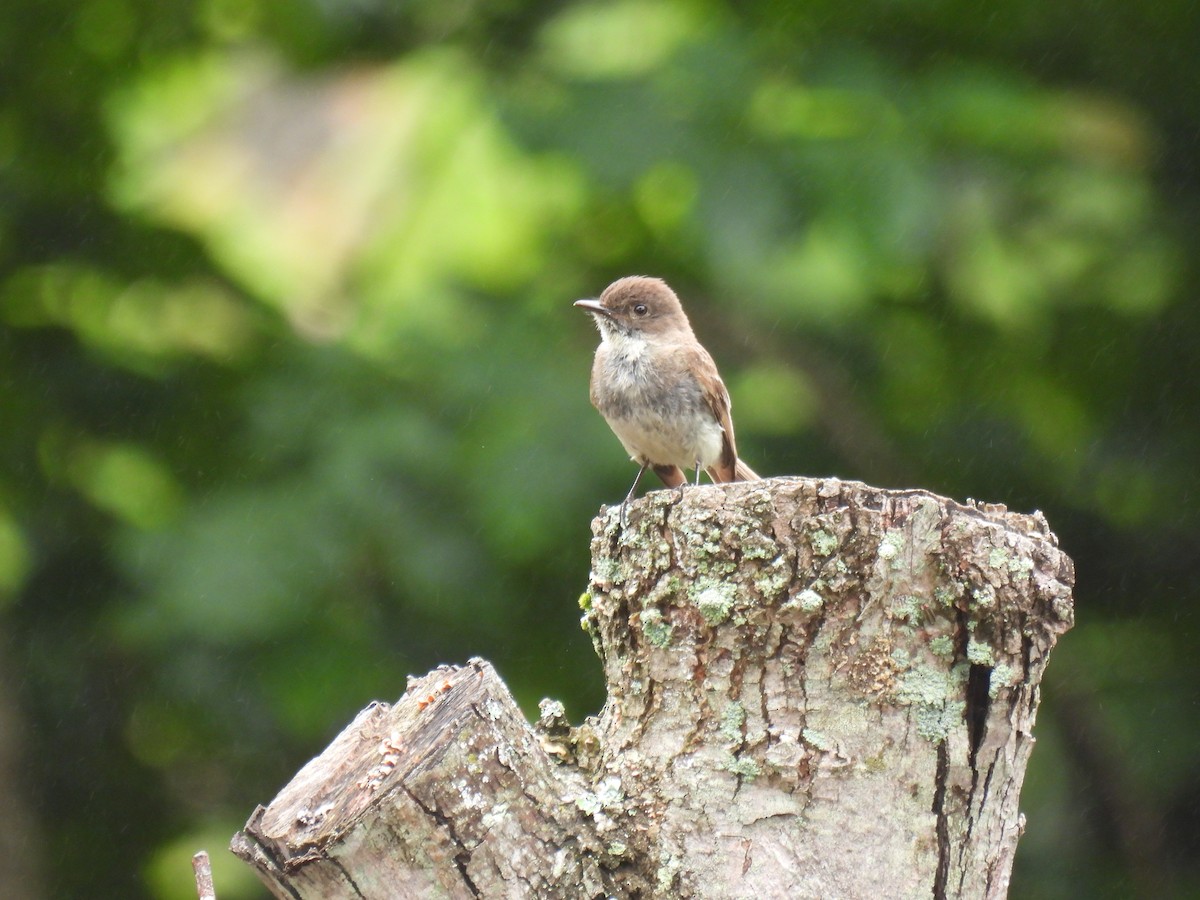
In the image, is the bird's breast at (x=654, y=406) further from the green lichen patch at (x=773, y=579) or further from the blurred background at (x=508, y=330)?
the green lichen patch at (x=773, y=579)

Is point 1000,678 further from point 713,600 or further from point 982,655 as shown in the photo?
point 713,600

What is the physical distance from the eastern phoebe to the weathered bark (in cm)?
265

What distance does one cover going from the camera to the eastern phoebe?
542cm

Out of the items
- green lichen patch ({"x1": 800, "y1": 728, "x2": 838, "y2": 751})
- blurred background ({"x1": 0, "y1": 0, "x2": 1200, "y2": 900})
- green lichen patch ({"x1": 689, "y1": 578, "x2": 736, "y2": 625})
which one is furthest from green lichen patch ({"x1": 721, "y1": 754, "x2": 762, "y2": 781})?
blurred background ({"x1": 0, "y1": 0, "x2": 1200, "y2": 900})

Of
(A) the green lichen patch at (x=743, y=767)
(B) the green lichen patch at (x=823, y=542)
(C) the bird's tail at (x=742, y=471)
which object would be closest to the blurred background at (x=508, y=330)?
(C) the bird's tail at (x=742, y=471)

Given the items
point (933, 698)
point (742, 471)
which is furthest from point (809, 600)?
point (742, 471)

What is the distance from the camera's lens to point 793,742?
2.64m

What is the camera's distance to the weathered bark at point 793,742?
258 cm

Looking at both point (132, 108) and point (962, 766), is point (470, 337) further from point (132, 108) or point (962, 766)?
point (962, 766)

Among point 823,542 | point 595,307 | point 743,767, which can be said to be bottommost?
point 743,767

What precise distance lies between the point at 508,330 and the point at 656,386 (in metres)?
0.62

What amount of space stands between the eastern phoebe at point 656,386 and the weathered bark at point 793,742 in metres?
2.65

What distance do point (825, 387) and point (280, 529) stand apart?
2.26m

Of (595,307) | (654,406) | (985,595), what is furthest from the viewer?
(595,307)
